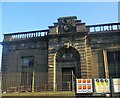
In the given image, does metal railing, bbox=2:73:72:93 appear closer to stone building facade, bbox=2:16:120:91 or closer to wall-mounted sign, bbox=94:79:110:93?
stone building facade, bbox=2:16:120:91

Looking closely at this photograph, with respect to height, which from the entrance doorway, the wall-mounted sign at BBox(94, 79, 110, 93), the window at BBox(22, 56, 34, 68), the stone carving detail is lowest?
the wall-mounted sign at BBox(94, 79, 110, 93)

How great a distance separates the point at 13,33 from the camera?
75.3 ft

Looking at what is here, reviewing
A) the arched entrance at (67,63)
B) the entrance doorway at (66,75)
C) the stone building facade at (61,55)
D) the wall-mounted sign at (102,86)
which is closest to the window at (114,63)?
the stone building facade at (61,55)

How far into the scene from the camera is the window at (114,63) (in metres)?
19.2

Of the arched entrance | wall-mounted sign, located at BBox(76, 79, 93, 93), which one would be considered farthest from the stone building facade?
wall-mounted sign, located at BBox(76, 79, 93, 93)

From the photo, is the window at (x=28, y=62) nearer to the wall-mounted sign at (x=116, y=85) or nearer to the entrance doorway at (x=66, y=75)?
the entrance doorway at (x=66, y=75)

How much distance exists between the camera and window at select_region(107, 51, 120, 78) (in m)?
19.2

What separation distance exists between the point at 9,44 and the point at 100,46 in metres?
9.44

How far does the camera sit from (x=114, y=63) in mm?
19469

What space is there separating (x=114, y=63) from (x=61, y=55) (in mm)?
4962

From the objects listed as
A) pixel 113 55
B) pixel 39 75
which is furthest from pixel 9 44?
pixel 113 55

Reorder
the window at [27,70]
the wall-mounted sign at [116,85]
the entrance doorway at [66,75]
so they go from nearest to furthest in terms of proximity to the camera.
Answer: the wall-mounted sign at [116,85] → the entrance doorway at [66,75] → the window at [27,70]

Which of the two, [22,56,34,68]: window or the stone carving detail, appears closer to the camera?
the stone carving detail

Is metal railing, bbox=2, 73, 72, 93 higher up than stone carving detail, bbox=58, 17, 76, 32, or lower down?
lower down
